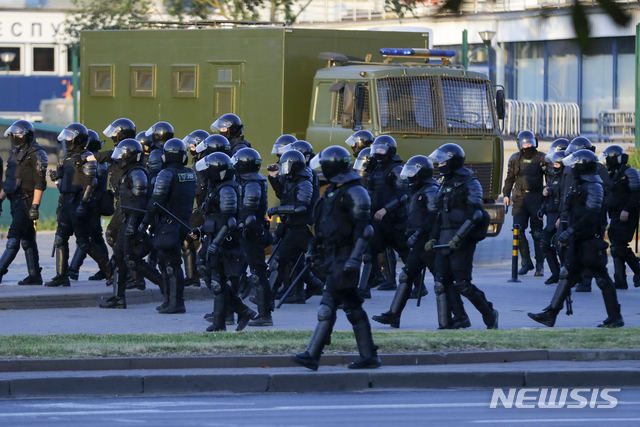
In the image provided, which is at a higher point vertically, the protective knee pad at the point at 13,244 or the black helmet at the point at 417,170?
the black helmet at the point at 417,170

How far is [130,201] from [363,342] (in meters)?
4.27

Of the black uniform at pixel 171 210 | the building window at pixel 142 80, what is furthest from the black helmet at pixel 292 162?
the building window at pixel 142 80

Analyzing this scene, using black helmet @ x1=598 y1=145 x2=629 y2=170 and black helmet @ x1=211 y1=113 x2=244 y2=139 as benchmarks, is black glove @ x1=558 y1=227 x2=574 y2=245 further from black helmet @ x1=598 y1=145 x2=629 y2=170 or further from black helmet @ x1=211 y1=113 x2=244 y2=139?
black helmet @ x1=211 y1=113 x2=244 y2=139

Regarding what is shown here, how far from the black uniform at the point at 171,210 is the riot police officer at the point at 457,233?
8.33ft

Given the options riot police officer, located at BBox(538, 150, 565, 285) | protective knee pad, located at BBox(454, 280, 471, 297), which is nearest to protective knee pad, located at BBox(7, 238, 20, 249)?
protective knee pad, located at BBox(454, 280, 471, 297)

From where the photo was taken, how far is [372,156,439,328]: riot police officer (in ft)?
32.0

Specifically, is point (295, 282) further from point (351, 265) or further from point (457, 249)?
point (351, 265)

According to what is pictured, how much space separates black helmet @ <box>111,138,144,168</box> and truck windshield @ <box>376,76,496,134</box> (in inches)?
193

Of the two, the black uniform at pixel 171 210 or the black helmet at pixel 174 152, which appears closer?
the black uniform at pixel 171 210

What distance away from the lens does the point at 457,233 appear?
29.6 ft

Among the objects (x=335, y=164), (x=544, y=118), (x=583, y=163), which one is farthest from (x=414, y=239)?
(x=544, y=118)

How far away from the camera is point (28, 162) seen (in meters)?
12.1

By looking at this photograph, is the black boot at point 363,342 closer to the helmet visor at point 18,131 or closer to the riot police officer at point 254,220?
the riot police officer at point 254,220

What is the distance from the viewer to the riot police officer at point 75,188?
11.9 m
